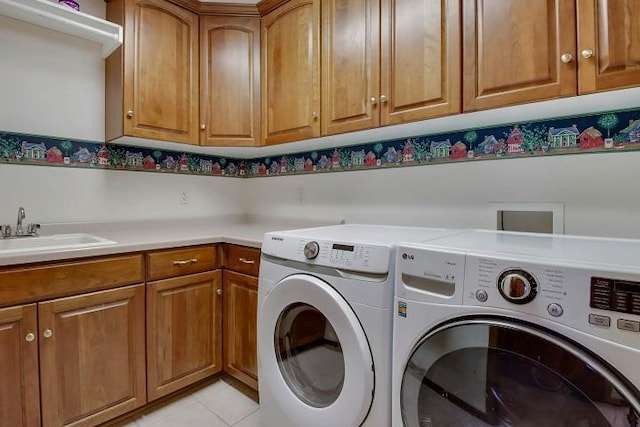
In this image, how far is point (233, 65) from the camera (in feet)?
6.66

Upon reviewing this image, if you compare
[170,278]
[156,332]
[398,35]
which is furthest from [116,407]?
[398,35]

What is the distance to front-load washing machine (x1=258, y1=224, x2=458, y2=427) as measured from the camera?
3.13ft

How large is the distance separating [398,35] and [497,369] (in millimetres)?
1312

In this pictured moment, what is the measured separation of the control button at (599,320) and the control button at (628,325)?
0.02 meters

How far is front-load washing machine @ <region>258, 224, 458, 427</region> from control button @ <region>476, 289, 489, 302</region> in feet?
0.85

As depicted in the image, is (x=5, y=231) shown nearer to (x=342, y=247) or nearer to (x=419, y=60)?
(x=342, y=247)

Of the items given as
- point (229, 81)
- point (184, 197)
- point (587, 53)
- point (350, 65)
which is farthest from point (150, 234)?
point (587, 53)

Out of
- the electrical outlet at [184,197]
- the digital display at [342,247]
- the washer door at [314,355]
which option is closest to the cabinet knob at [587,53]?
the digital display at [342,247]

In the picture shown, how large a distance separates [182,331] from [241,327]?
0.29 meters

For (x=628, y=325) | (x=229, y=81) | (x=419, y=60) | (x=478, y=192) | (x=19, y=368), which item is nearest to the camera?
(x=628, y=325)

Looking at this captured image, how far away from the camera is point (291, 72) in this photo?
1.84m

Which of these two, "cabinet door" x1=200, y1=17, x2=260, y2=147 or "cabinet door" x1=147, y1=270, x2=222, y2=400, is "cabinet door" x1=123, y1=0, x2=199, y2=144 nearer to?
"cabinet door" x1=200, y1=17, x2=260, y2=147

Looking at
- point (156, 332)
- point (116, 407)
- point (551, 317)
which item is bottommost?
point (116, 407)

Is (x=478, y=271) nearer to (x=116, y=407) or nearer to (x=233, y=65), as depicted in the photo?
(x=116, y=407)
